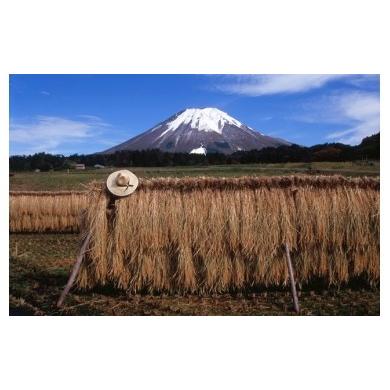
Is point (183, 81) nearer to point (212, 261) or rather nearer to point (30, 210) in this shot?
point (212, 261)

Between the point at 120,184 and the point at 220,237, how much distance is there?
5.72 ft

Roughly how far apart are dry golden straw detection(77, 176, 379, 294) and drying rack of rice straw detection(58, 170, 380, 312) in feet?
0.05

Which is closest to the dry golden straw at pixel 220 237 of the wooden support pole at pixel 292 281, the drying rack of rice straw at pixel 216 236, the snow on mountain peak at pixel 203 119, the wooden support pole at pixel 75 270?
the drying rack of rice straw at pixel 216 236

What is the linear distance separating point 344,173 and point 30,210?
37.8 feet

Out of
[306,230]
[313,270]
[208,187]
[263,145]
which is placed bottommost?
[313,270]

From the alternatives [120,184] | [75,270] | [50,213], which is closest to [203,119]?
[120,184]

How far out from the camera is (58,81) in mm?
5746

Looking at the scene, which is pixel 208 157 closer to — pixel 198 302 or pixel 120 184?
pixel 120 184

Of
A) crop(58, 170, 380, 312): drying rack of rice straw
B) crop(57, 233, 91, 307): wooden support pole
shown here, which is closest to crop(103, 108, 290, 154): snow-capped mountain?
crop(58, 170, 380, 312): drying rack of rice straw

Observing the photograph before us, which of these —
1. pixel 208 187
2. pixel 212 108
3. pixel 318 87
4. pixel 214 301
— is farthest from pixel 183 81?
pixel 214 301

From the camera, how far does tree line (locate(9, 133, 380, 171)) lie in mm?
5949

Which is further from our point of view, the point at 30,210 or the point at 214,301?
the point at 30,210

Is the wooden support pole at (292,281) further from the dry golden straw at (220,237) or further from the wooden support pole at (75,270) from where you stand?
the wooden support pole at (75,270)

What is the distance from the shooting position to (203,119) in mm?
6637
